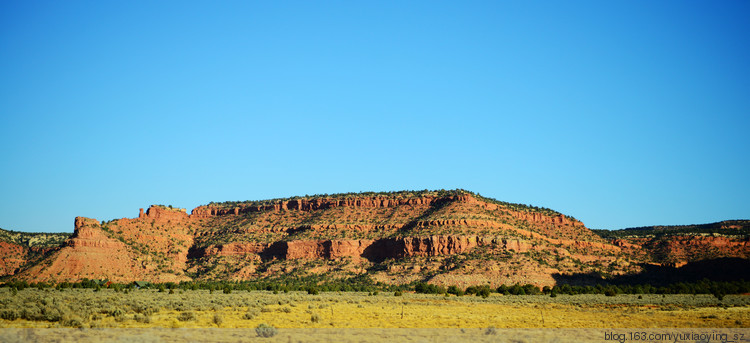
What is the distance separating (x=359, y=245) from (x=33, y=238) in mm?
63252

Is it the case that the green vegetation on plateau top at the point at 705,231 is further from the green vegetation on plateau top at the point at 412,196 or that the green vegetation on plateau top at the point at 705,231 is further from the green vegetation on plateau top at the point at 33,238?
the green vegetation on plateau top at the point at 33,238

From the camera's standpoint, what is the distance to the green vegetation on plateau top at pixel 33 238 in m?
109

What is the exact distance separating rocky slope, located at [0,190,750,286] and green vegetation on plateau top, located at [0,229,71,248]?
27.9 feet

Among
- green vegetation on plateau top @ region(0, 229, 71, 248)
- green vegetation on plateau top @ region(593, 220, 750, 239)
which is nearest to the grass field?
green vegetation on plateau top @ region(593, 220, 750, 239)

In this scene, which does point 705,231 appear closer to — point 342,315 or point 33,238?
point 342,315

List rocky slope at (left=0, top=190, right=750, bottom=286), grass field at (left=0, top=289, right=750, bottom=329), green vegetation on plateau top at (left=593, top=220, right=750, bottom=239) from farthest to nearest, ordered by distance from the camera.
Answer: green vegetation on plateau top at (left=593, top=220, right=750, bottom=239), rocky slope at (left=0, top=190, right=750, bottom=286), grass field at (left=0, top=289, right=750, bottom=329)

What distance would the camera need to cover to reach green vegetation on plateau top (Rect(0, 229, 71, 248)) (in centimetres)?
10939

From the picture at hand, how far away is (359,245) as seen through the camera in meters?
103

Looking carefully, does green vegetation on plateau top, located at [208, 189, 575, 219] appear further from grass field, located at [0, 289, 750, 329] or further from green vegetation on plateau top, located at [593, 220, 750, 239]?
grass field, located at [0, 289, 750, 329]

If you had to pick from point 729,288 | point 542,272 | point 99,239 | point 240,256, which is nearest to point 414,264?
point 542,272

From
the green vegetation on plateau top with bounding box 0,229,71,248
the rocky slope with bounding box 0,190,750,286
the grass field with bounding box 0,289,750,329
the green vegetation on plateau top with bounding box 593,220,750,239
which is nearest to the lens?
the grass field with bounding box 0,289,750,329

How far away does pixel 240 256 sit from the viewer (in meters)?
107

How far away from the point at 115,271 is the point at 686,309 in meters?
78.2

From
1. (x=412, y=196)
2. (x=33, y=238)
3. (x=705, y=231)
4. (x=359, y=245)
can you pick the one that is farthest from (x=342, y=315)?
(x=705, y=231)
